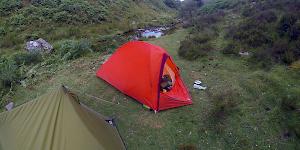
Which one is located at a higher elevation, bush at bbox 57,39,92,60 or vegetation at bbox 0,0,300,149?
bush at bbox 57,39,92,60

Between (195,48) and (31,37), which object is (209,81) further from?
(31,37)

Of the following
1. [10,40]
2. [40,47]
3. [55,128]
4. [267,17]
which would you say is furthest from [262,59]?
[10,40]

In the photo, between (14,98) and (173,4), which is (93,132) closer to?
(14,98)

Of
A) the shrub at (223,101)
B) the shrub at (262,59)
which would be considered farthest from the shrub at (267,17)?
the shrub at (223,101)

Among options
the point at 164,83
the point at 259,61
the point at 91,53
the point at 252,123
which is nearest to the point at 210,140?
the point at 252,123

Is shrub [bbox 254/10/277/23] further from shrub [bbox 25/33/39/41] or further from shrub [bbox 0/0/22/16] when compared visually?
shrub [bbox 0/0/22/16]

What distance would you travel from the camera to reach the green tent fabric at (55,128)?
Result: 5965 mm

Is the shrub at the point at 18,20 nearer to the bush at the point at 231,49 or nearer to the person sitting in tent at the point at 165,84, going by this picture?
the bush at the point at 231,49

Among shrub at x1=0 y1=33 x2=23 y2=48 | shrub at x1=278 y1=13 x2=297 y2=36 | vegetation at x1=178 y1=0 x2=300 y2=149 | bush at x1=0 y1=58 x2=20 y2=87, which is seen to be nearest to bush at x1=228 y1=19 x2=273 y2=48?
vegetation at x1=178 y1=0 x2=300 y2=149

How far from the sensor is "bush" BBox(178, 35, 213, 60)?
13.3 metres

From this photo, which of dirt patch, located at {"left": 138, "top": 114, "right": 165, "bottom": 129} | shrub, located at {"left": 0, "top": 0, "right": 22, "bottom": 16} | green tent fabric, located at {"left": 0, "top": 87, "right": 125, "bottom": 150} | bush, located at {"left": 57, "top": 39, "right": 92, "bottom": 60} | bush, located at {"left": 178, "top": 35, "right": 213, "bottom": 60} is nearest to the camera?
green tent fabric, located at {"left": 0, "top": 87, "right": 125, "bottom": 150}

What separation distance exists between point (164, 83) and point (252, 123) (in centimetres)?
287

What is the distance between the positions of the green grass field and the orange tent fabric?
282 mm

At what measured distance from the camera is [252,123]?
851 centimetres
